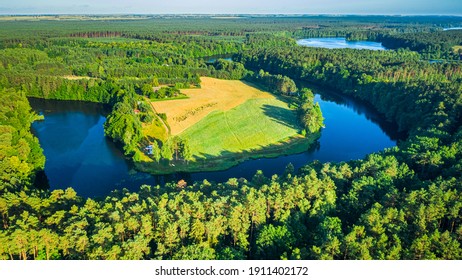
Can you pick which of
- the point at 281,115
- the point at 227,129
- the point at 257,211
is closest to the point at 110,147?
the point at 227,129

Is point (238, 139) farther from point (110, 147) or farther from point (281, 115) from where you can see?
point (110, 147)

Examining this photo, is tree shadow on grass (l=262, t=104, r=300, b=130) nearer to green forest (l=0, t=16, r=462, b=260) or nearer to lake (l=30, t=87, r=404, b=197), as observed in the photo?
lake (l=30, t=87, r=404, b=197)

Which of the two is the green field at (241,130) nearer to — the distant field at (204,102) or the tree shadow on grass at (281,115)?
the tree shadow on grass at (281,115)

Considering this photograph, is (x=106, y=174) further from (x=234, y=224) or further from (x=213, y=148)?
(x=234, y=224)

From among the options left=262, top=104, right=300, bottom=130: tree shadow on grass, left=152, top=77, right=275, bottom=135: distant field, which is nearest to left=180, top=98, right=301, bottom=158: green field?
left=262, top=104, right=300, bottom=130: tree shadow on grass

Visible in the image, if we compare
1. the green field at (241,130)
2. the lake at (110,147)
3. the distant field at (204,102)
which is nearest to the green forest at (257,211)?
the lake at (110,147)

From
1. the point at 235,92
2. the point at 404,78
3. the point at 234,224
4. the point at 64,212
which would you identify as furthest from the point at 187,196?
the point at 404,78
